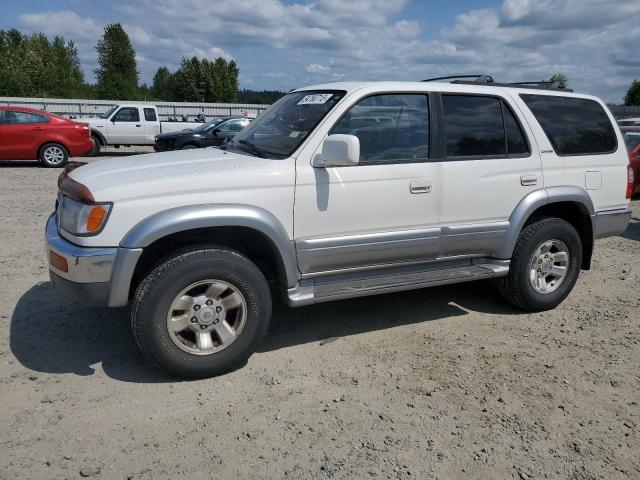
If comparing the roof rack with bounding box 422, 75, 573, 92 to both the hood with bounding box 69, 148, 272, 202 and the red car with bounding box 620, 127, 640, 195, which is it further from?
the red car with bounding box 620, 127, 640, 195

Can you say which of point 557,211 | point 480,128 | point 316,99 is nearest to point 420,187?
point 480,128

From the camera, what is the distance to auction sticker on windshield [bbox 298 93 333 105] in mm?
4066

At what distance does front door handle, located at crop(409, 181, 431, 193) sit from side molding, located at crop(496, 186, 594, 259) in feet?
2.97

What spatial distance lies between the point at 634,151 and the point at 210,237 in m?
10.1

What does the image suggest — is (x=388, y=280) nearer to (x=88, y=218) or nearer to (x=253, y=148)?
(x=253, y=148)

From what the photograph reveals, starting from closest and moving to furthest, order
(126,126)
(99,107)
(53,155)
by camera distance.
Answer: (53,155)
(126,126)
(99,107)

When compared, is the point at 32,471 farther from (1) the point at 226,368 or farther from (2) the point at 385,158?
(2) the point at 385,158

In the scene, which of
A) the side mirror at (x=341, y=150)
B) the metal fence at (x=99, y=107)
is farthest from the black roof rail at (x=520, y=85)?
the metal fence at (x=99, y=107)

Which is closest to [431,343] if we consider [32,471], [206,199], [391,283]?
[391,283]

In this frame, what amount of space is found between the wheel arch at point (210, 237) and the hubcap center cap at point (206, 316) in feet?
1.45

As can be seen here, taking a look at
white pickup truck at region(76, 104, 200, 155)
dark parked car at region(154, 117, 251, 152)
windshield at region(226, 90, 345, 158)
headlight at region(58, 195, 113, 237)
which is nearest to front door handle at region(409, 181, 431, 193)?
windshield at region(226, 90, 345, 158)

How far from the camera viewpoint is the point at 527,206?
4.50 m

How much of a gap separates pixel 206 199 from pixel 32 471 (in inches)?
67.9

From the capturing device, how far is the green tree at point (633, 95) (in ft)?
173
